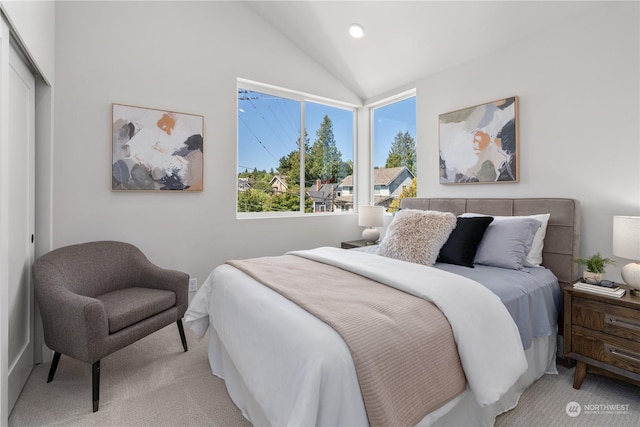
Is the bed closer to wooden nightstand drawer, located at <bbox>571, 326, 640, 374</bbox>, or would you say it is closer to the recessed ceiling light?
wooden nightstand drawer, located at <bbox>571, 326, 640, 374</bbox>

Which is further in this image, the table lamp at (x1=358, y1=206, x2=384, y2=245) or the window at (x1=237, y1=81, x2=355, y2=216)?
the table lamp at (x1=358, y1=206, x2=384, y2=245)

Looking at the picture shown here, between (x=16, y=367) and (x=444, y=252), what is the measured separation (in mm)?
2803

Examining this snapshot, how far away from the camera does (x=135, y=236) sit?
9.58 feet

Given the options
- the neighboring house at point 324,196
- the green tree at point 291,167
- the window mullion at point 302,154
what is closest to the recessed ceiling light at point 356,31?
the window mullion at point 302,154

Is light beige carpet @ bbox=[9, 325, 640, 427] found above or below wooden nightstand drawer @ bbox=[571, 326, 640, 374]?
below

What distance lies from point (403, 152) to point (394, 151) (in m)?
0.15

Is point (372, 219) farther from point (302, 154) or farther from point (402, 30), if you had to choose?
point (402, 30)

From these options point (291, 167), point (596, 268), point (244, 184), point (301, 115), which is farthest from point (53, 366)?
point (596, 268)

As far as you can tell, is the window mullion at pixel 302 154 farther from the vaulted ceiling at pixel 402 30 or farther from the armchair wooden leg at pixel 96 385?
the armchair wooden leg at pixel 96 385

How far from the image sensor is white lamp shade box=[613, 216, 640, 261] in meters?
1.88

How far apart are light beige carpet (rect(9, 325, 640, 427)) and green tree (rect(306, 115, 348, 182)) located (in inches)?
103

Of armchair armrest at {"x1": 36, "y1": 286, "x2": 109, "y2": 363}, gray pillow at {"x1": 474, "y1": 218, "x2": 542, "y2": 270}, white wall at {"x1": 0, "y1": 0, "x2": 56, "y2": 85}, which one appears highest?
white wall at {"x1": 0, "y1": 0, "x2": 56, "y2": 85}

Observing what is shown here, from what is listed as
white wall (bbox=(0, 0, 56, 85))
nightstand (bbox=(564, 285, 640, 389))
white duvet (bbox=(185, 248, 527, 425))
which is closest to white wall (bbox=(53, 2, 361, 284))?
white wall (bbox=(0, 0, 56, 85))

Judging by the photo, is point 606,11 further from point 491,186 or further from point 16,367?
point 16,367
